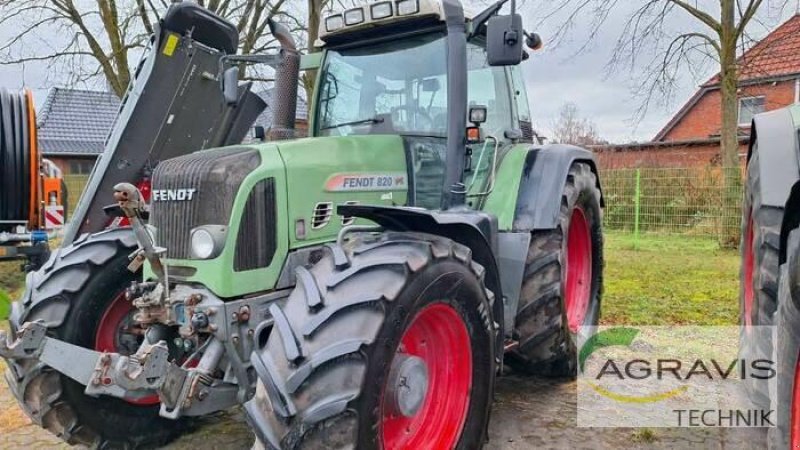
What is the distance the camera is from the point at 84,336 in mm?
3168

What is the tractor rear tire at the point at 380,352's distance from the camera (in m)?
2.16

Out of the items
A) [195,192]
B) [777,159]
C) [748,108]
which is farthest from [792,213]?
[748,108]

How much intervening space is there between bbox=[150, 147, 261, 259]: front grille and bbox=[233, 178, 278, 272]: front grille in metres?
0.08

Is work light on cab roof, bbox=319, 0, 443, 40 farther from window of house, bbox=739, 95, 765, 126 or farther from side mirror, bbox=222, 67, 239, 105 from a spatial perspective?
window of house, bbox=739, 95, 765, 126

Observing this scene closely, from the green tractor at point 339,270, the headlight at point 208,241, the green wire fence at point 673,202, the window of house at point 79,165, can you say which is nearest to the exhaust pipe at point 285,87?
the green tractor at point 339,270

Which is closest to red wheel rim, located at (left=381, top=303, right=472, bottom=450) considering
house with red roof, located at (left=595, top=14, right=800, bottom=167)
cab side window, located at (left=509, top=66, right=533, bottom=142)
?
cab side window, located at (left=509, top=66, right=533, bottom=142)

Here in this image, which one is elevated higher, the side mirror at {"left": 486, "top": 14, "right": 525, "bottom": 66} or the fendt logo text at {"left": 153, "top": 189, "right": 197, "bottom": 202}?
the side mirror at {"left": 486, "top": 14, "right": 525, "bottom": 66}

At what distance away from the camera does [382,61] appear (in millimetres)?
3760

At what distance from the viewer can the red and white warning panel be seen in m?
8.63

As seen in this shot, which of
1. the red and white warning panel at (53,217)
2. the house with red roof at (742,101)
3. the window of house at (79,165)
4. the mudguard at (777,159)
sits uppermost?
the house with red roof at (742,101)

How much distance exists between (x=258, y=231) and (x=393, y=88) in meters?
1.40

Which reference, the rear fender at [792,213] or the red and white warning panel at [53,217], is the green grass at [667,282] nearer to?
the red and white warning panel at [53,217]

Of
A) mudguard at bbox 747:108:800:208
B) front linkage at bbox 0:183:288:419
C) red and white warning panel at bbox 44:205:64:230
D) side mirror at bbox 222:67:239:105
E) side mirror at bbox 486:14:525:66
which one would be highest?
side mirror at bbox 486:14:525:66

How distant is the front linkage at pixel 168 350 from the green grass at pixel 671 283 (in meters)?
4.08
